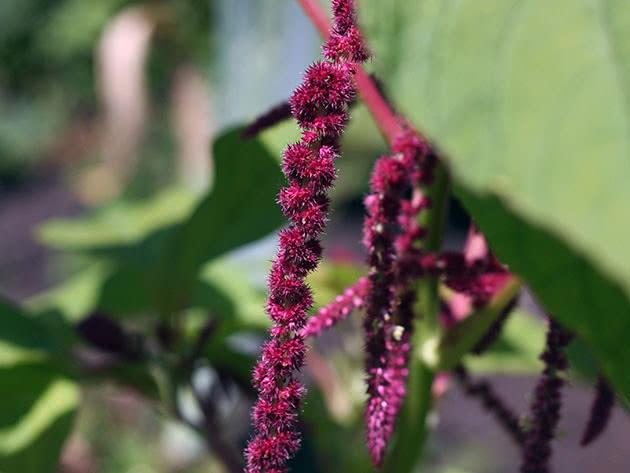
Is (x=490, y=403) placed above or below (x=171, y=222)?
above

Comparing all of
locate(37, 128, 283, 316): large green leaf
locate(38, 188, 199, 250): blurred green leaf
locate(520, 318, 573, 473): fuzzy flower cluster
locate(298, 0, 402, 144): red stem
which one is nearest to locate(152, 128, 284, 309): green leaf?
locate(37, 128, 283, 316): large green leaf

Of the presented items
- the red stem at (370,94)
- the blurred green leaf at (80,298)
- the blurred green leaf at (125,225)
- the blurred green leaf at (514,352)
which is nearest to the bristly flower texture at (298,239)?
the red stem at (370,94)

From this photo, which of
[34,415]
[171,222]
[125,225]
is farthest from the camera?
[125,225]

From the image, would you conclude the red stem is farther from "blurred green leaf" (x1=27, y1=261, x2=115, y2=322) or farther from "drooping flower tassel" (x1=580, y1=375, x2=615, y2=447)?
"blurred green leaf" (x1=27, y1=261, x2=115, y2=322)

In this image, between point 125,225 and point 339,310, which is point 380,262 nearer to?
point 339,310

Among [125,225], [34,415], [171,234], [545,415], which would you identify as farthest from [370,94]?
[125,225]

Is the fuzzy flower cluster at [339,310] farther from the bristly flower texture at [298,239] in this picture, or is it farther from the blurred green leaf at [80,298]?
the blurred green leaf at [80,298]
